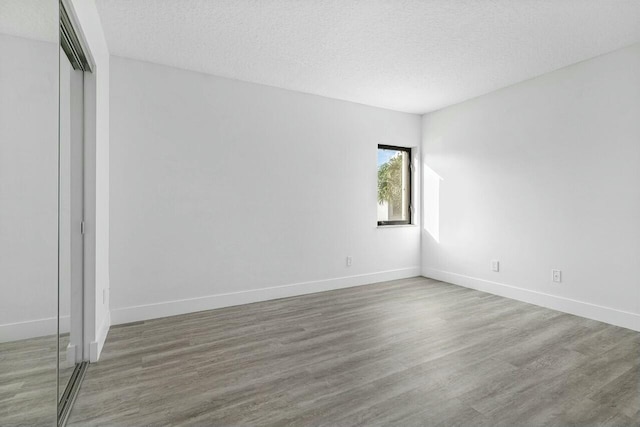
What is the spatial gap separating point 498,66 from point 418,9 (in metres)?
1.48

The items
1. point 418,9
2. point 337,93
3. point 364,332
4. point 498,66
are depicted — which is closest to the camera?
point 418,9

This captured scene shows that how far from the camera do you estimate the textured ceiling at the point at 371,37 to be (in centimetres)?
241

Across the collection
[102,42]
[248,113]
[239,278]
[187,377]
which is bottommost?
[187,377]

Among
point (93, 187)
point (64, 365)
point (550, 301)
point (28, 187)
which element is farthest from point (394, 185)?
point (28, 187)

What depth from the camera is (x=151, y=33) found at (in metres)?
2.76

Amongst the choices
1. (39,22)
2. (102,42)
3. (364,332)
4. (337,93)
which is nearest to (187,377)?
(364,332)

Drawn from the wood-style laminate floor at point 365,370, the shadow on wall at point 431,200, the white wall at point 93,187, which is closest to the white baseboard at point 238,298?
the wood-style laminate floor at point 365,370

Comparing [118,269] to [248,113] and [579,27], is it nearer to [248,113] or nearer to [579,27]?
[248,113]

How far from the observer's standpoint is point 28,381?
1.29 m

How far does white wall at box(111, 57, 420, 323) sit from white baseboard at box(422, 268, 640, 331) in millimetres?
942

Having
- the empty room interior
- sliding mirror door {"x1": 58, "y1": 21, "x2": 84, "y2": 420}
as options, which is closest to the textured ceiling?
the empty room interior

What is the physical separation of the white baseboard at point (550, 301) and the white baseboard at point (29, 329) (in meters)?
4.27

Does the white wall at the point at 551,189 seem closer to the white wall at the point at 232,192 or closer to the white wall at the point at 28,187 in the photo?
the white wall at the point at 232,192

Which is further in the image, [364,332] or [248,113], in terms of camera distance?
[248,113]
